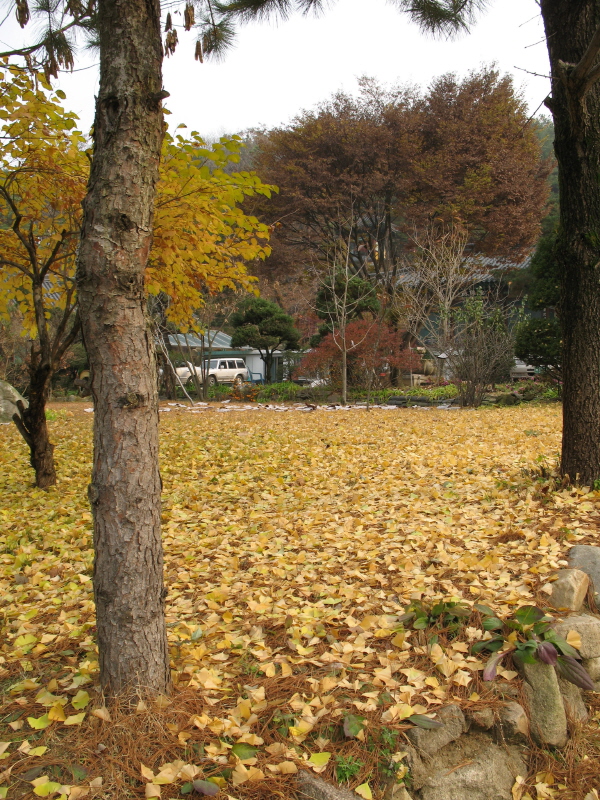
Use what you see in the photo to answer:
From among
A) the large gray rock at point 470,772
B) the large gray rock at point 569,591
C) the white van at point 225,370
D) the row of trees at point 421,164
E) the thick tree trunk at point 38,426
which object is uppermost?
the row of trees at point 421,164

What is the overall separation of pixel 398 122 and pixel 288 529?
15.0 m

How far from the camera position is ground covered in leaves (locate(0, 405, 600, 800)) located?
6.23 feet

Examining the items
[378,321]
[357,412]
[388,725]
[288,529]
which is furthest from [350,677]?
[378,321]

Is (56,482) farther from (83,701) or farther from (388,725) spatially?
(388,725)

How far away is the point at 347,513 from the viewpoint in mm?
4145

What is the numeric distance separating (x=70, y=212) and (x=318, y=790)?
14.6 feet

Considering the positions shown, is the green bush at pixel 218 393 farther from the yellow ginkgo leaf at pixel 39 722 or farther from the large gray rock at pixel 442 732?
the large gray rock at pixel 442 732

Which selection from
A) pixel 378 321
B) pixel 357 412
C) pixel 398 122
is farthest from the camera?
pixel 398 122

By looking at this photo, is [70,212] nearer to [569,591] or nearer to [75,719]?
[75,719]

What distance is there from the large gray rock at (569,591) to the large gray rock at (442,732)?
83 centimetres

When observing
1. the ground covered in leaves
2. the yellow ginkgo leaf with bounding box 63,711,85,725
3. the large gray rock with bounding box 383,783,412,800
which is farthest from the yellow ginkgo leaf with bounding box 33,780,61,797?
the large gray rock with bounding box 383,783,412,800

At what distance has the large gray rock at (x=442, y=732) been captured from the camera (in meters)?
2.00

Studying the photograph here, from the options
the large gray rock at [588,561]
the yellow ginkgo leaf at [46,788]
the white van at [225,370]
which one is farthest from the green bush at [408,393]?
the yellow ginkgo leaf at [46,788]

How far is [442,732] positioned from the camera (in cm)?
205
